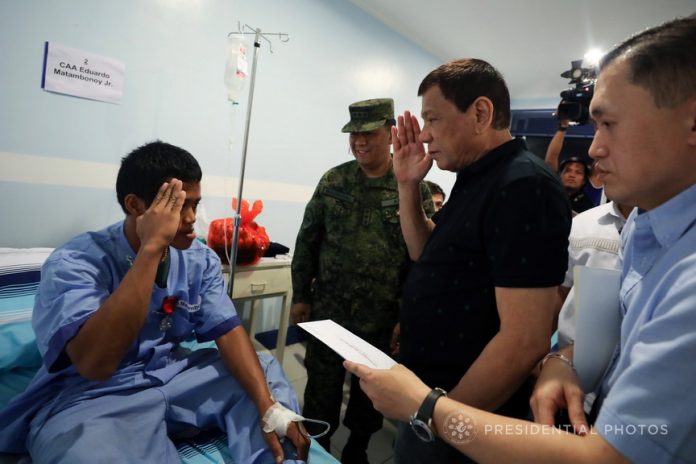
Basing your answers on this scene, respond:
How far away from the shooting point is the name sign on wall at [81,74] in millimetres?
1680

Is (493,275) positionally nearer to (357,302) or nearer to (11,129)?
(357,302)

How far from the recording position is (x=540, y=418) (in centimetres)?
59

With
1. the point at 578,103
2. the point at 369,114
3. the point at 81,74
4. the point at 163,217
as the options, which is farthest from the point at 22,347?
the point at 578,103

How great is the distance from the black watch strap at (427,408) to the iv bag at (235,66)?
6.61ft

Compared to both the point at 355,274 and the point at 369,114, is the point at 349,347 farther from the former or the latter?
the point at 369,114

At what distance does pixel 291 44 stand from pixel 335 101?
21.3 inches

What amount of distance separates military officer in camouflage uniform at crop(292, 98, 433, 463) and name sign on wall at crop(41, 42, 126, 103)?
1287 mm

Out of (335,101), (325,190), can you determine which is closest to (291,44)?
(335,101)

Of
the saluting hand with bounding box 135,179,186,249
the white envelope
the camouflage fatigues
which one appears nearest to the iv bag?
the camouflage fatigues

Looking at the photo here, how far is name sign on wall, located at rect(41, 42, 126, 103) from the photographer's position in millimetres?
1680

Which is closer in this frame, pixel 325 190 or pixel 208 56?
pixel 325 190

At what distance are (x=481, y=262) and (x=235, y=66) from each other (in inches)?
73.6

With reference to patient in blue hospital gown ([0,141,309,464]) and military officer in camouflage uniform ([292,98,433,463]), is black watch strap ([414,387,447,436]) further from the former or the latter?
military officer in camouflage uniform ([292,98,433,463])

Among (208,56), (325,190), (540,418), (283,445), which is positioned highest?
(208,56)
